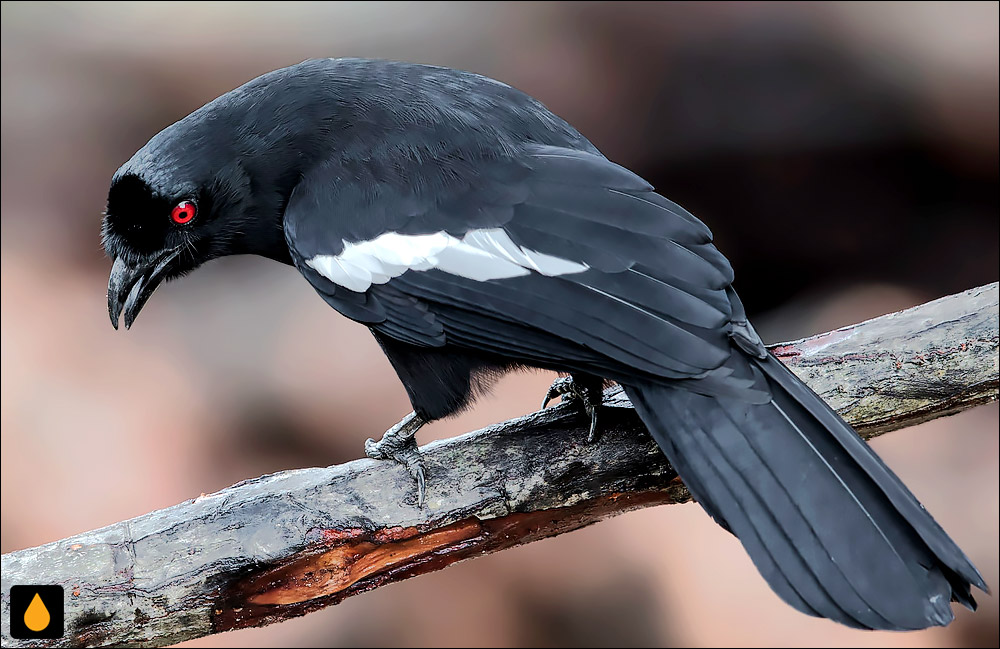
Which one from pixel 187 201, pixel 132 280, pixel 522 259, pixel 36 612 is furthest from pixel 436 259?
pixel 36 612

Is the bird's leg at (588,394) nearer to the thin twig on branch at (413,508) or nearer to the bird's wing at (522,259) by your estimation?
the thin twig on branch at (413,508)

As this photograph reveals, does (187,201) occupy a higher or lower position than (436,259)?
higher

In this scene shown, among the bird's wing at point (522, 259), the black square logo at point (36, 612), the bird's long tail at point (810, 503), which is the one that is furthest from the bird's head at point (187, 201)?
the bird's long tail at point (810, 503)

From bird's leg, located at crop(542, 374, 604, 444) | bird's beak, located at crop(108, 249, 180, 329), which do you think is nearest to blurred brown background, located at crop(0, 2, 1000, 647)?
→ bird's leg, located at crop(542, 374, 604, 444)

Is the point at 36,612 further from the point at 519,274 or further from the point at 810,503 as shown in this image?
the point at 810,503

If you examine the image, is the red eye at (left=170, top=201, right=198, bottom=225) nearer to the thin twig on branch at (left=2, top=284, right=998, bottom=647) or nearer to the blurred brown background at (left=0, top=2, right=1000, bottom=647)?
the thin twig on branch at (left=2, top=284, right=998, bottom=647)

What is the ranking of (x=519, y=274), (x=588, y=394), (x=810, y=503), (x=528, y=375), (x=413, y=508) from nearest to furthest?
(x=810, y=503) < (x=519, y=274) < (x=413, y=508) < (x=588, y=394) < (x=528, y=375)

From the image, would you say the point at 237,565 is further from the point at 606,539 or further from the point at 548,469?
the point at 606,539

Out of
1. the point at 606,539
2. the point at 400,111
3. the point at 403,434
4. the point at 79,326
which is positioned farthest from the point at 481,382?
the point at 79,326
